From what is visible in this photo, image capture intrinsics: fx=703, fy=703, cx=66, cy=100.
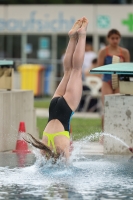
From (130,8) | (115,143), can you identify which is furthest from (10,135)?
(130,8)

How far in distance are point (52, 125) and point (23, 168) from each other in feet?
2.22

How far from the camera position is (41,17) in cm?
2803

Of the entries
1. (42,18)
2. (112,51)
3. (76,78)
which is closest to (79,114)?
(112,51)

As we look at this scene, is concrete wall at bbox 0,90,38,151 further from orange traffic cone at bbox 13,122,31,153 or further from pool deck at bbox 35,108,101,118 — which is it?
pool deck at bbox 35,108,101,118

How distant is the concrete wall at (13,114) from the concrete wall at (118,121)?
1.58m

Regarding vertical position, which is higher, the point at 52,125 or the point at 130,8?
the point at 130,8

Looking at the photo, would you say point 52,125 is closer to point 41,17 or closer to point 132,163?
point 132,163

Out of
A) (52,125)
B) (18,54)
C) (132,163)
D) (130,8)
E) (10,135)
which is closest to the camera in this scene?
(52,125)

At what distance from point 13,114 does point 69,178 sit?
3.24 m

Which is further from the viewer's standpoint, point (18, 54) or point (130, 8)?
point (18, 54)

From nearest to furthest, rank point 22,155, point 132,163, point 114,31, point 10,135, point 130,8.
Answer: point 132,163 < point 22,155 < point 10,135 < point 114,31 < point 130,8

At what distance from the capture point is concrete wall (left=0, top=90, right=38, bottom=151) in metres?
10.9

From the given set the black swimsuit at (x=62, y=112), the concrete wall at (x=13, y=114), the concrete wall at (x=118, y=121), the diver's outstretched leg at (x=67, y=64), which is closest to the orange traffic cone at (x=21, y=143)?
the concrete wall at (x=13, y=114)

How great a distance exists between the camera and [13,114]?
11.2 meters
